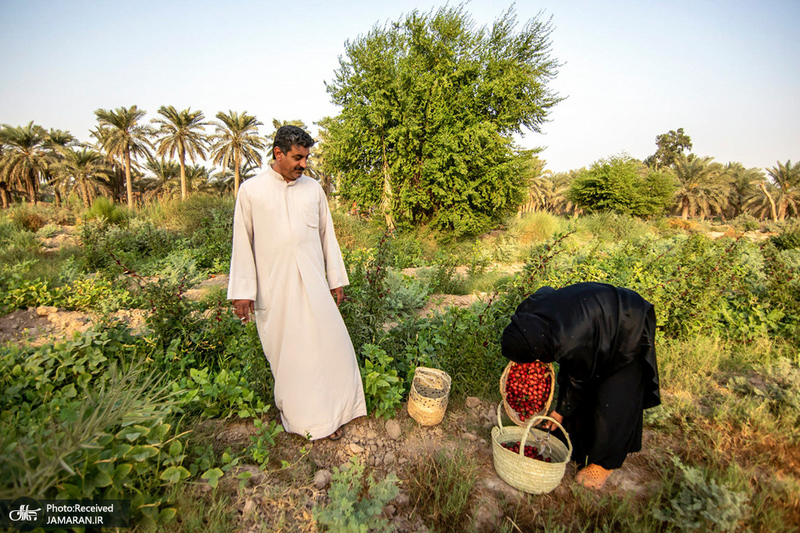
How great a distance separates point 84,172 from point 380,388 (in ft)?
116

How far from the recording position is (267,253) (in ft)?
7.50

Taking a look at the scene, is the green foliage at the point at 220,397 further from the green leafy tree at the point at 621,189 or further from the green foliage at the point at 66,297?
the green leafy tree at the point at 621,189

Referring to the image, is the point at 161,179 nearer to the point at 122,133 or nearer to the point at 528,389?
the point at 122,133

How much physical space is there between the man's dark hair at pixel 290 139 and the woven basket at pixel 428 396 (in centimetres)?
183

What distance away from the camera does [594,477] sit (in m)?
2.03

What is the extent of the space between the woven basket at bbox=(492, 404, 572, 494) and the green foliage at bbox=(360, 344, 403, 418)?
75 centimetres

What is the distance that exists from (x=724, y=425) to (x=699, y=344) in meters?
1.27

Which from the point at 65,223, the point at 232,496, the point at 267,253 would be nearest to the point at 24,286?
the point at 267,253

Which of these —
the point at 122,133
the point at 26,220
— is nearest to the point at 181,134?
the point at 122,133

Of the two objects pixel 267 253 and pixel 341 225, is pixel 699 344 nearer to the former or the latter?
pixel 267 253

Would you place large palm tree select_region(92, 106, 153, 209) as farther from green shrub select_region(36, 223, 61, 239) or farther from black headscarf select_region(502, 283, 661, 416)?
black headscarf select_region(502, 283, 661, 416)

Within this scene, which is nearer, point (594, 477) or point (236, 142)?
point (594, 477)

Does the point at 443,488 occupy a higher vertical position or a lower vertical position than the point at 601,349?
lower

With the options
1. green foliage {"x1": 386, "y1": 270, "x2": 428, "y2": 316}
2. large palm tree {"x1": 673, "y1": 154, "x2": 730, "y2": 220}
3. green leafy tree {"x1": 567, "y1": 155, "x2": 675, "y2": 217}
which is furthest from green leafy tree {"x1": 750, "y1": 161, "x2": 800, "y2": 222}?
green foliage {"x1": 386, "y1": 270, "x2": 428, "y2": 316}
